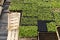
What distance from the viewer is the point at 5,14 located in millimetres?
9250

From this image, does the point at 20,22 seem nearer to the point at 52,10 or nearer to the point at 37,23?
the point at 37,23

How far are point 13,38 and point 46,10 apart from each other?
320cm

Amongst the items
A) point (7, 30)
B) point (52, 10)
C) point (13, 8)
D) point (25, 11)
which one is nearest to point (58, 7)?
point (52, 10)

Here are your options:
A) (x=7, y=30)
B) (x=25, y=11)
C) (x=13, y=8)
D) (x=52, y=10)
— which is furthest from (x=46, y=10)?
(x=7, y=30)

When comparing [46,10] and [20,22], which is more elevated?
[46,10]

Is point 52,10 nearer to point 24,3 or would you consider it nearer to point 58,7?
point 58,7

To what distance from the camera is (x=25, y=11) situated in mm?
9312

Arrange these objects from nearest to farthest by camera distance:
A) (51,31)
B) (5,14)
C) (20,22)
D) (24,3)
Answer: (51,31)
(20,22)
(5,14)
(24,3)

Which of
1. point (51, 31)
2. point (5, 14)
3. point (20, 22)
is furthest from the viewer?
point (5, 14)

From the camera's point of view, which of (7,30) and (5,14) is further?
(5,14)

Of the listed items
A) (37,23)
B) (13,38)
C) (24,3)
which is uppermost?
(24,3)

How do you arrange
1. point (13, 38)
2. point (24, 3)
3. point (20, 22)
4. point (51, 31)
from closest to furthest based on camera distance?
point (13, 38), point (51, 31), point (20, 22), point (24, 3)

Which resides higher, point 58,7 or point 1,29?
point 58,7

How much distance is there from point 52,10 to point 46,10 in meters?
0.36
